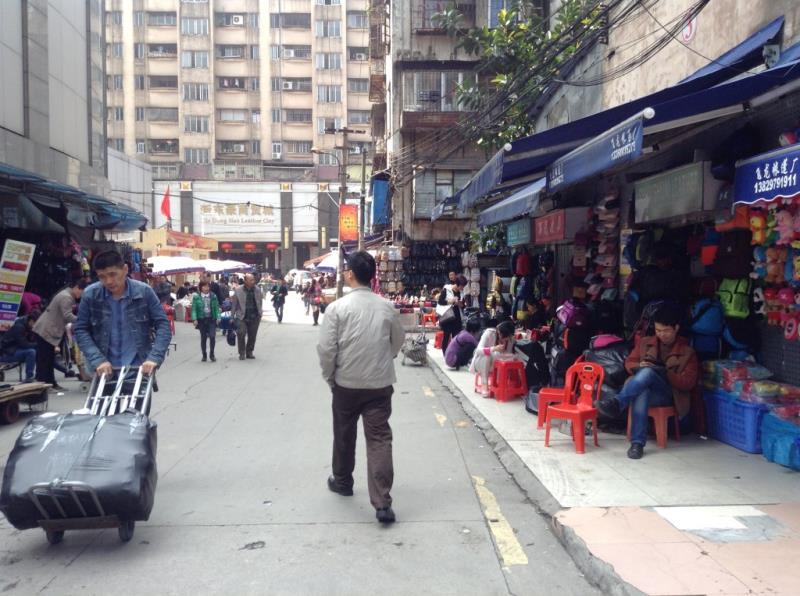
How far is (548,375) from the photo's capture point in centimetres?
992

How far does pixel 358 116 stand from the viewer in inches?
2402

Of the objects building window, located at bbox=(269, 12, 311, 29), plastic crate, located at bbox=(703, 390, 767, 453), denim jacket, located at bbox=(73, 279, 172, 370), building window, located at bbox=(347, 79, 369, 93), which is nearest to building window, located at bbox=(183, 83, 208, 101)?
building window, located at bbox=(269, 12, 311, 29)

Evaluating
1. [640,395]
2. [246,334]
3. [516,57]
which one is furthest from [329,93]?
[640,395]

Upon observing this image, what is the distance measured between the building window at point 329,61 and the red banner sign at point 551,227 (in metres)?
51.2

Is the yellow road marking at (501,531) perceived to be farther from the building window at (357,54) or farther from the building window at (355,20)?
the building window at (355,20)

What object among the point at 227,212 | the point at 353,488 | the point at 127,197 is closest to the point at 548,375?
the point at 353,488

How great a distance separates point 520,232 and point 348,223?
1974cm

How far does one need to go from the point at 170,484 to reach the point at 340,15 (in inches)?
2307

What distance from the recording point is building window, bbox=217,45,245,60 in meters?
58.5

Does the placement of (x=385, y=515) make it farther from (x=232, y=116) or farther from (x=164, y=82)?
(x=164, y=82)

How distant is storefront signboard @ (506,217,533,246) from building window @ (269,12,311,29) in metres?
50.6

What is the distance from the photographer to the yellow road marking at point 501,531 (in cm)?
441

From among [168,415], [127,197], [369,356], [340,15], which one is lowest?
[168,415]

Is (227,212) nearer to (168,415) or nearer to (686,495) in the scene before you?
(168,415)
